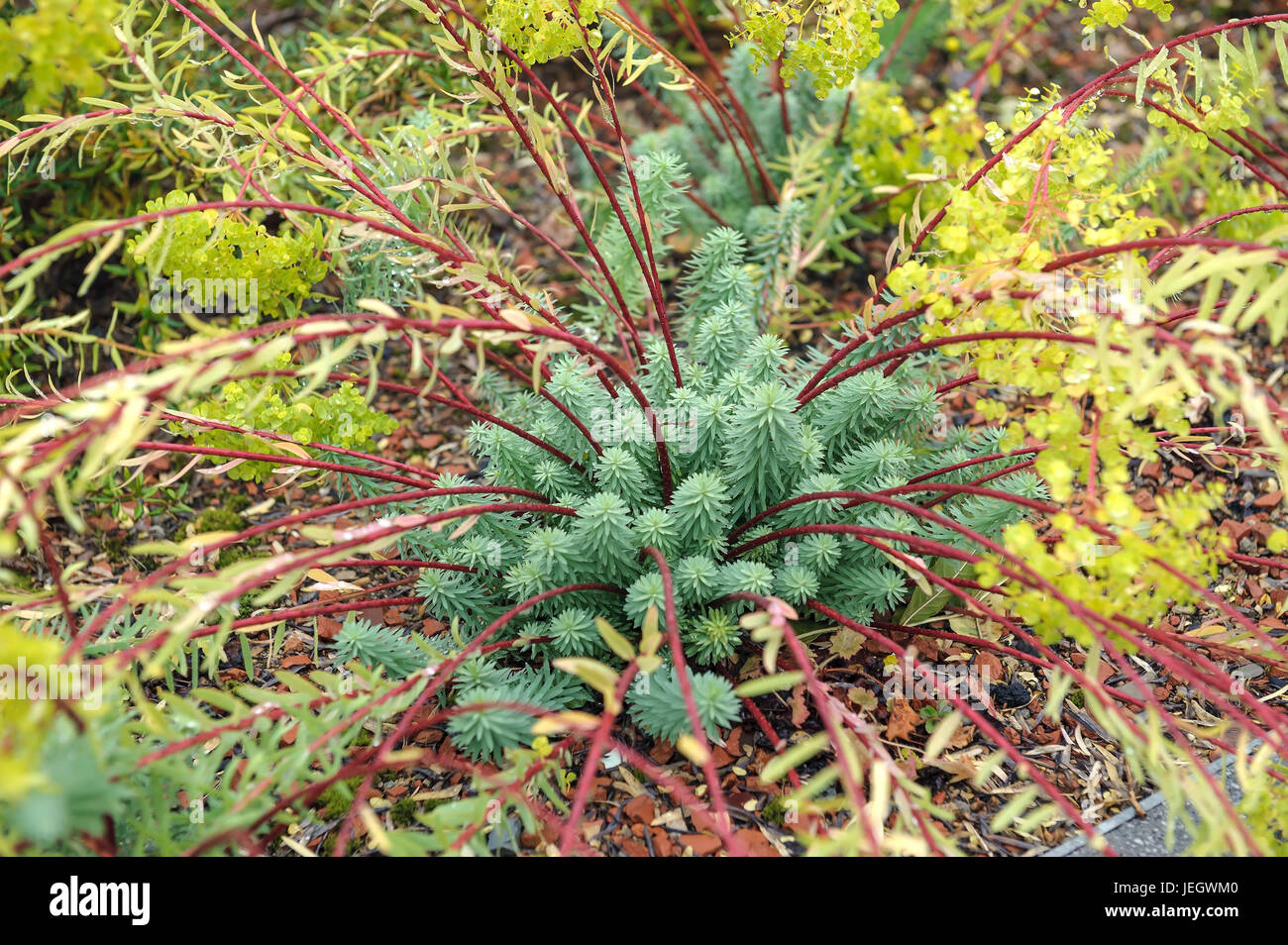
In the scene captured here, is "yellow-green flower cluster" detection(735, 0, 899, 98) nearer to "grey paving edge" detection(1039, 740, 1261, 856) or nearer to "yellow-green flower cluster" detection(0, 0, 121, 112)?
"yellow-green flower cluster" detection(0, 0, 121, 112)

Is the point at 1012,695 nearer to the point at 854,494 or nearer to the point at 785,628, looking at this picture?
the point at 854,494

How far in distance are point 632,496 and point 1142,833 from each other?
42.8 inches

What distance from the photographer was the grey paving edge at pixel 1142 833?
1.58m

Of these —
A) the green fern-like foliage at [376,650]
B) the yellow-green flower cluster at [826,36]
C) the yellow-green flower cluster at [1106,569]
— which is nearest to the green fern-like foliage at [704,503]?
the green fern-like foliage at [376,650]

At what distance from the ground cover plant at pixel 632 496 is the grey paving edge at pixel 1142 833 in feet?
0.10

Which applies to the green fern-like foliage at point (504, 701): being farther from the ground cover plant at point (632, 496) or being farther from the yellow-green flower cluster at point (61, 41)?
the yellow-green flower cluster at point (61, 41)

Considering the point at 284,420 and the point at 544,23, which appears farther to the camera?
the point at 284,420

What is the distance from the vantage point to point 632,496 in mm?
1745

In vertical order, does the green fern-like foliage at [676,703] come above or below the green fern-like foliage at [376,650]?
below

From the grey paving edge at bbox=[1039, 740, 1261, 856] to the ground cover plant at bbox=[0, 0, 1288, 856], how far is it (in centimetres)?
3

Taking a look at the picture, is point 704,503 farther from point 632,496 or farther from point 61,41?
point 61,41

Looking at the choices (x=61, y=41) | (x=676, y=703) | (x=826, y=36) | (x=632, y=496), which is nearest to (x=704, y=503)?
(x=632, y=496)

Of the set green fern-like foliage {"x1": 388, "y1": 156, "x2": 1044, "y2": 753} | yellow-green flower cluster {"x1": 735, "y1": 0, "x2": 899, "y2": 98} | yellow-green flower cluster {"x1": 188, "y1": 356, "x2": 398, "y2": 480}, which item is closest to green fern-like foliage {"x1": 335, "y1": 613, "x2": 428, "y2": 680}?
green fern-like foliage {"x1": 388, "y1": 156, "x2": 1044, "y2": 753}
